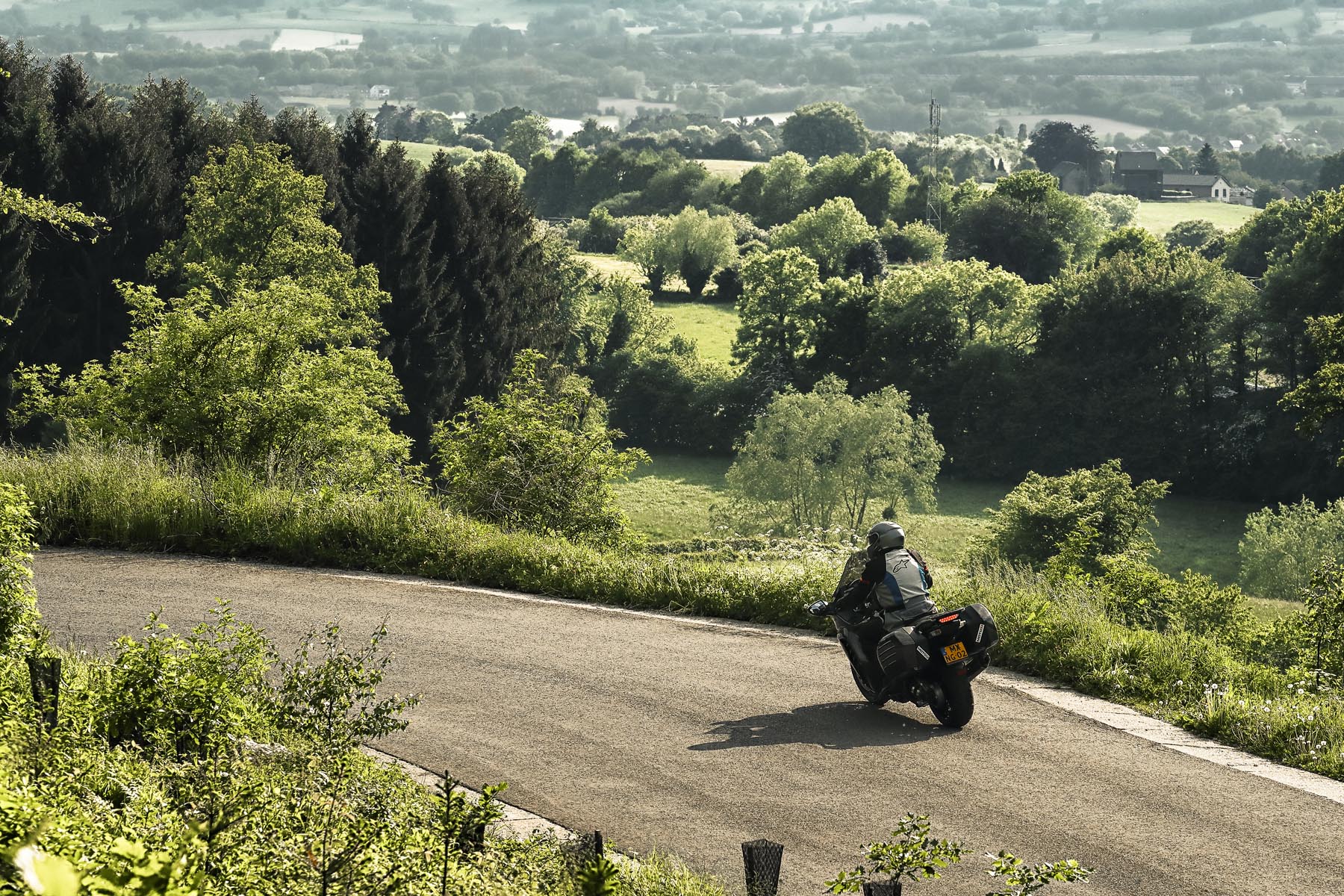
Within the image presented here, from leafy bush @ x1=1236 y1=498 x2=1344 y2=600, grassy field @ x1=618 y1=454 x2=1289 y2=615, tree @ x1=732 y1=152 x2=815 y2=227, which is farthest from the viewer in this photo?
tree @ x1=732 y1=152 x2=815 y2=227

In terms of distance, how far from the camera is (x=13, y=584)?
26.0ft

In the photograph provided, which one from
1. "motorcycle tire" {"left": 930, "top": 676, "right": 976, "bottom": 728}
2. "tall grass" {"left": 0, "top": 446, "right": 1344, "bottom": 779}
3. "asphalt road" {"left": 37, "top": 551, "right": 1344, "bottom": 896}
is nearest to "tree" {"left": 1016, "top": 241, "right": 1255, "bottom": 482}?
"tall grass" {"left": 0, "top": 446, "right": 1344, "bottom": 779}

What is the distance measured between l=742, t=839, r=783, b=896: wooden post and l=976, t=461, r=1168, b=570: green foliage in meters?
45.5

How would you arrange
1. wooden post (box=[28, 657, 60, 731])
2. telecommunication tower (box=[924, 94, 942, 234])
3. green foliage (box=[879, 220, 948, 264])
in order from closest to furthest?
wooden post (box=[28, 657, 60, 731]), green foliage (box=[879, 220, 948, 264]), telecommunication tower (box=[924, 94, 942, 234])

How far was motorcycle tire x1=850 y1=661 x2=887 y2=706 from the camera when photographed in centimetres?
1039

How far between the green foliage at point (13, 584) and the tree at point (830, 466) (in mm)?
64793

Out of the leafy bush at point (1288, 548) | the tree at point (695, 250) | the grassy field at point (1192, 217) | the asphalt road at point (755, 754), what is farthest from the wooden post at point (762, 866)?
the grassy field at point (1192, 217)

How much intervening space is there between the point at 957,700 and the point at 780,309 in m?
83.8

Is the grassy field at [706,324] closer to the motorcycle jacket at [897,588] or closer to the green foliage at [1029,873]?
the motorcycle jacket at [897,588]

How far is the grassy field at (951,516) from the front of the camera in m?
67.7

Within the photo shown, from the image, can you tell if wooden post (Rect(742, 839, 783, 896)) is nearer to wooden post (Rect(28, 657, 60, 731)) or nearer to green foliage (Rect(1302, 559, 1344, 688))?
wooden post (Rect(28, 657, 60, 731))

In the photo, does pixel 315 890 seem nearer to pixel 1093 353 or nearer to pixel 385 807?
pixel 385 807

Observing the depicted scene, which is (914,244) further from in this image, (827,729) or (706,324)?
(827,729)

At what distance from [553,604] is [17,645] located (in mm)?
6239
